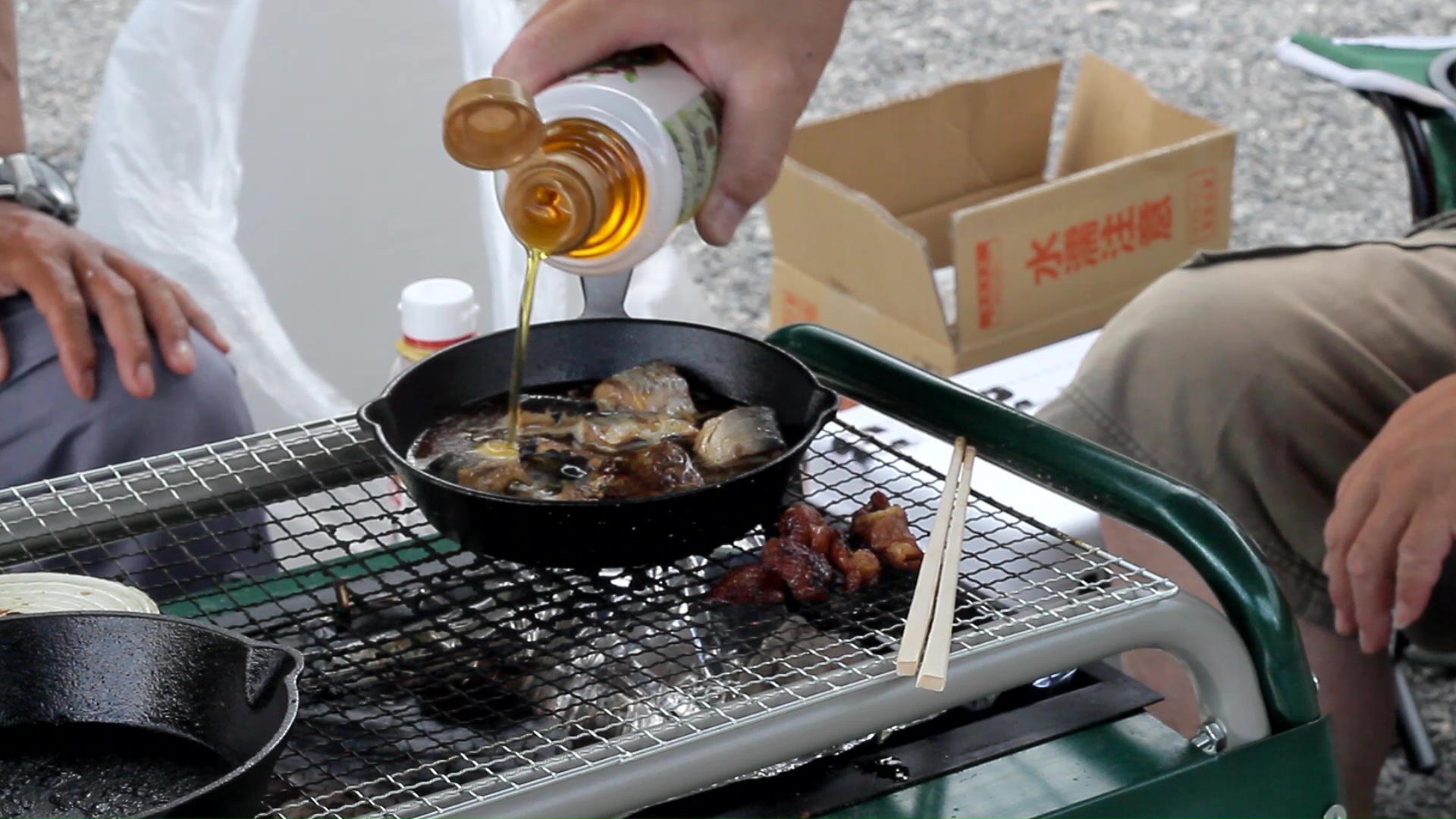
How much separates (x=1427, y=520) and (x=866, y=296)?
1.16m

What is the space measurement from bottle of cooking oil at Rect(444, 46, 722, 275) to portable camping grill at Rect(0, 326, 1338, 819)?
0.26m

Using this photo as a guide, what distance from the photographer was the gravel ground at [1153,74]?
3.75 metres

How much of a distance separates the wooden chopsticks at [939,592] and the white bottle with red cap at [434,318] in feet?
2.01

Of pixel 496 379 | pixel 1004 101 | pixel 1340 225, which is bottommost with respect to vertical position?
pixel 1340 225

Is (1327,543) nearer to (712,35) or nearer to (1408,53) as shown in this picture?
(712,35)

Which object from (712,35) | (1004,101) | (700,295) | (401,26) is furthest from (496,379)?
(1004,101)

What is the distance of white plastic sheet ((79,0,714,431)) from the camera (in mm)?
2115

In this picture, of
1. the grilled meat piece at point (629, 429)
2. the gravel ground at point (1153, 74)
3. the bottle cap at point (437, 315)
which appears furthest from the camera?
the gravel ground at point (1153, 74)

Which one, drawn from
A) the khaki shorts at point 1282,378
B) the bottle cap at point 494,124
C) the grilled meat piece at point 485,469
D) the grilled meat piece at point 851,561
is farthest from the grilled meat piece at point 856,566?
the khaki shorts at point 1282,378

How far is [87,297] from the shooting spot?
5.82 feet

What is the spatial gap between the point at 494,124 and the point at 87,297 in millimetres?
980

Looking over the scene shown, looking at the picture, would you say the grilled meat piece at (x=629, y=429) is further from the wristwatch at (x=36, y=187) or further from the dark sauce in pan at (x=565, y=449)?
the wristwatch at (x=36, y=187)

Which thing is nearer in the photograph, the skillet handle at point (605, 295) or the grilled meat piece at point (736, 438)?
the grilled meat piece at point (736, 438)

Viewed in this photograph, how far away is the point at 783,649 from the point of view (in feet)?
3.60
